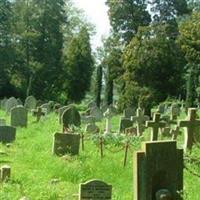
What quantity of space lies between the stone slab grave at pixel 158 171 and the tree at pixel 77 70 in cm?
4323

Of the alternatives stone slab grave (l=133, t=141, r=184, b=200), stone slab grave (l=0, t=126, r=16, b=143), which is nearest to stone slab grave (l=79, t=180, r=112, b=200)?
stone slab grave (l=133, t=141, r=184, b=200)

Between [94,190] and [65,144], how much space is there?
5.60 meters

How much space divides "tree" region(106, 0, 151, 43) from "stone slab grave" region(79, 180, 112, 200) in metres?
37.1

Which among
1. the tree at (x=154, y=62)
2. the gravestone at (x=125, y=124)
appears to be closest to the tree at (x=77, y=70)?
the tree at (x=154, y=62)

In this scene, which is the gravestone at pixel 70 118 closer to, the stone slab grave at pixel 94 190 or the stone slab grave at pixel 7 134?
the stone slab grave at pixel 7 134

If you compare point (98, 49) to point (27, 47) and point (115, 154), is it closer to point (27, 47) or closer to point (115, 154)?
point (27, 47)

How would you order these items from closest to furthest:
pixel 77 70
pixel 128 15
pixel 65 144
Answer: pixel 65 144 < pixel 128 15 < pixel 77 70

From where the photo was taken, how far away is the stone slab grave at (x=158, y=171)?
8266 millimetres

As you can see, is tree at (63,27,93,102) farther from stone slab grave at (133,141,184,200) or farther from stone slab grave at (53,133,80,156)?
stone slab grave at (133,141,184,200)

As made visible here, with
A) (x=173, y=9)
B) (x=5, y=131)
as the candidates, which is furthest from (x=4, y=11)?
(x=5, y=131)

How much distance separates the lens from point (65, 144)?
14430 mm

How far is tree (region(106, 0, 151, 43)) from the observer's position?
1784 inches

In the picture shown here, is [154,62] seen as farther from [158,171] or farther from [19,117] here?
[158,171]

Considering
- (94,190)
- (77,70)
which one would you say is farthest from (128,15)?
(94,190)
